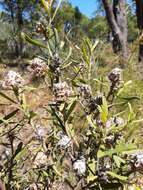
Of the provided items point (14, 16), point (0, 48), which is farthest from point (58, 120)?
point (14, 16)

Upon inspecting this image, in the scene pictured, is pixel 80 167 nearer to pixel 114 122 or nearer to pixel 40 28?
pixel 114 122

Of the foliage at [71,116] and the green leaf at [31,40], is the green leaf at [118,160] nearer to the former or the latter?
the foliage at [71,116]

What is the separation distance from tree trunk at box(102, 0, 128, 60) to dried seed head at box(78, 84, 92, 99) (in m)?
6.40

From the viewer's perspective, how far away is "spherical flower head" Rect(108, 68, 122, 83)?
89 centimetres

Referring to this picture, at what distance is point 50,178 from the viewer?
113cm

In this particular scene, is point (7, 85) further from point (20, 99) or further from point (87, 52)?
point (87, 52)

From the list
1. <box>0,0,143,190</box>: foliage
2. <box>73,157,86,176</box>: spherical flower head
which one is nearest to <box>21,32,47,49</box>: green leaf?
<box>0,0,143,190</box>: foliage

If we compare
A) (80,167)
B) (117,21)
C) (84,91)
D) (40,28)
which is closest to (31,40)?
(40,28)

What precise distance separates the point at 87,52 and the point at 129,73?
3499 millimetres

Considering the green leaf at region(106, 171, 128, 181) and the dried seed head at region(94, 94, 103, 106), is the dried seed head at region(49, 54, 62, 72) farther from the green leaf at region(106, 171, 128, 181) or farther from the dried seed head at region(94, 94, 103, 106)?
the green leaf at region(106, 171, 128, 181)

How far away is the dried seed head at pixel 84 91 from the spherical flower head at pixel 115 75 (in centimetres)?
5

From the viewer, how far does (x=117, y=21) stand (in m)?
7.95

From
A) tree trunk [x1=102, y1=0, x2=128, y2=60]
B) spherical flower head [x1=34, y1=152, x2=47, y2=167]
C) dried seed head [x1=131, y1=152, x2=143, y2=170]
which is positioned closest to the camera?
dried seed head [x1=131, y1=152, x2=143, y2=170]

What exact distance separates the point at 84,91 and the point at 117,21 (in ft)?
23.5
